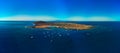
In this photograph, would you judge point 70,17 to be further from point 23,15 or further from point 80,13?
point 23,15

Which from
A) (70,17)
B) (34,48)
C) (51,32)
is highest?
(70,17)

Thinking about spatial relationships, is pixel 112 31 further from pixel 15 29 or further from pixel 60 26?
pixel 15 29

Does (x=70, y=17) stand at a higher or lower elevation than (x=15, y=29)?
higher

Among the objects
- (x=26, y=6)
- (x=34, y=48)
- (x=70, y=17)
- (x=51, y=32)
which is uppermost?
(x=26, y=6)

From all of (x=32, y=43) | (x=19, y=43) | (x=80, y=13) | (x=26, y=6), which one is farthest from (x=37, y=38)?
(x=80, y=13)

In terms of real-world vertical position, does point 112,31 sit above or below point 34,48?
above

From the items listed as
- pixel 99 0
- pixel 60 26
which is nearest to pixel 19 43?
pixel 60 26
